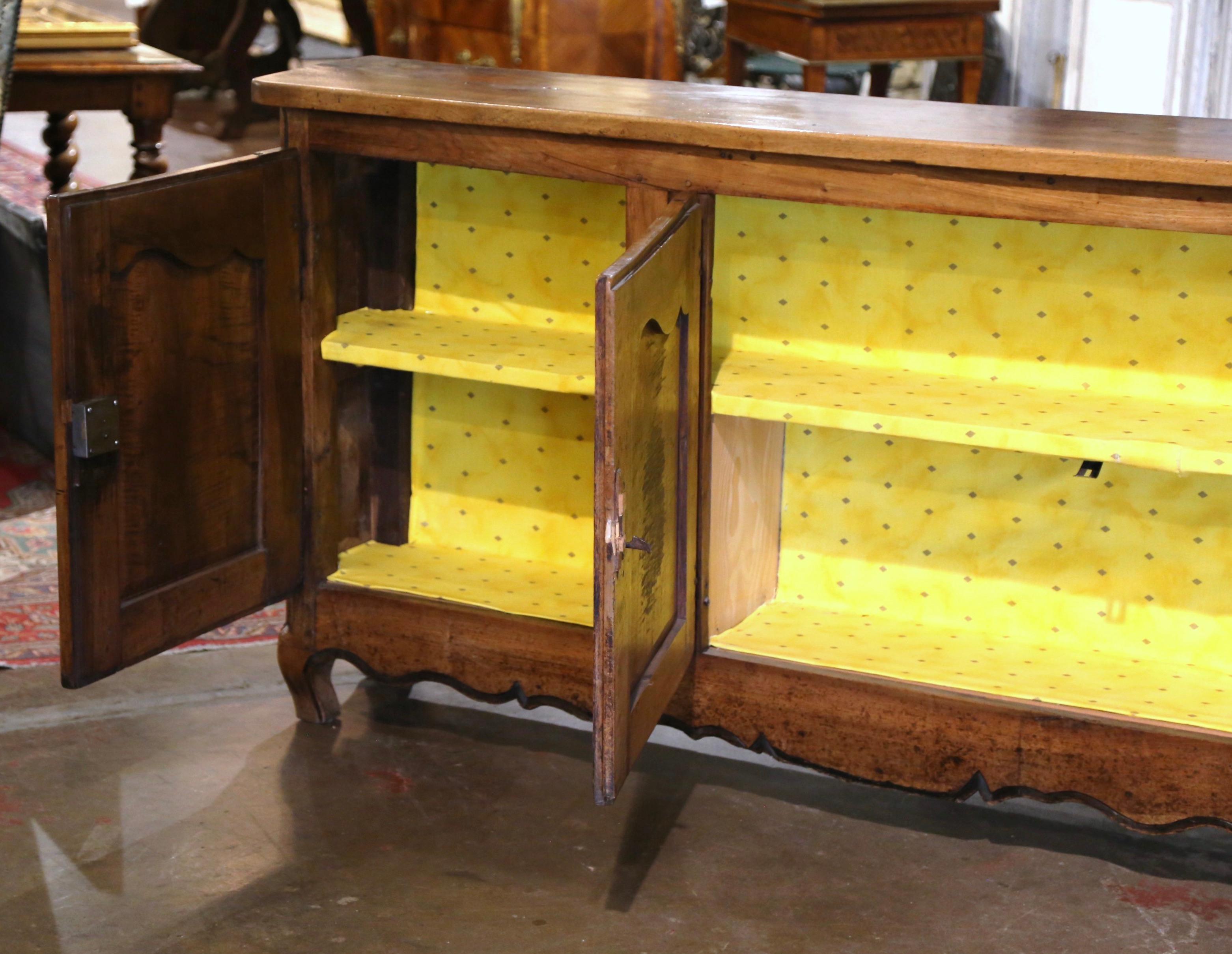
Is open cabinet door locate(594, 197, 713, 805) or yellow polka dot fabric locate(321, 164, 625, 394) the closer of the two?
open cabinet door locate(594, 197, 713, 805)

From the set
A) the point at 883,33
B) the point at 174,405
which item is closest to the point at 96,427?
the point at 174,405

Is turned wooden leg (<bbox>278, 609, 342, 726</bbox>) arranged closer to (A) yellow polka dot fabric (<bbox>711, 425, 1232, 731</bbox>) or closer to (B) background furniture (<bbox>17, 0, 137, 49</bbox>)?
(A) yellow polka dot fabric (<bbox>711, 425, 1232, 731</bbox>)

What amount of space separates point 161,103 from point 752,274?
234 cm

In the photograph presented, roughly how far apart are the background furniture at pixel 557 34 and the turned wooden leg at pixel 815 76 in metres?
1.21

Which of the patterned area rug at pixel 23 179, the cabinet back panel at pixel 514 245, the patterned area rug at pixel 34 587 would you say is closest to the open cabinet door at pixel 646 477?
the cabinet back panel at pixel 514 245

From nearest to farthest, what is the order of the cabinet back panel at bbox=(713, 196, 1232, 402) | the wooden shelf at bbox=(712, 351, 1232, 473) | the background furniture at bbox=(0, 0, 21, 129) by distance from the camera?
the wooden shelf at bbox=(712, 351, 1232, 473) < the cabinet back panel at bbox=(713, 196, 1232, 402) < the background furniture at bbox=(0, 0, 21, 129)

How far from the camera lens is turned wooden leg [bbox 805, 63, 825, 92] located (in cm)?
491

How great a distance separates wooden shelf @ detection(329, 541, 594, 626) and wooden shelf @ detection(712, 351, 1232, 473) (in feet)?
1.64

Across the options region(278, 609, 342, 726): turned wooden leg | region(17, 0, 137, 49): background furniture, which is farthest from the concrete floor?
region(17, 0, 137, 49): background furniture

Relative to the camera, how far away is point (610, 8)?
Result: 5.99m

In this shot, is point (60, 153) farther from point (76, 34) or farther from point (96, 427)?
point (96, 427)

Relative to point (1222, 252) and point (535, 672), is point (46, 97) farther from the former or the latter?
point (1222, 252)

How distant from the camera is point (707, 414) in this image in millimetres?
2545

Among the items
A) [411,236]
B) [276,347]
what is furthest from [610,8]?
[276,347]
